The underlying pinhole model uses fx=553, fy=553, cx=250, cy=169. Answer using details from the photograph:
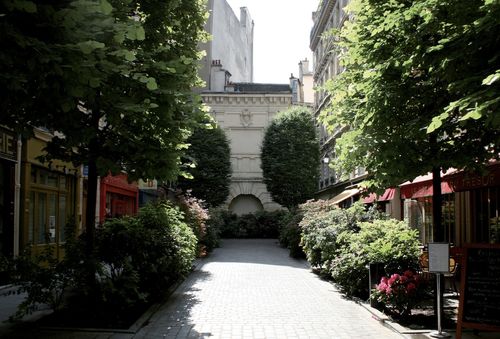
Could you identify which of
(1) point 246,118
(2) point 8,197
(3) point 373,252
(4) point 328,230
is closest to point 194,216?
(4) point 328,230

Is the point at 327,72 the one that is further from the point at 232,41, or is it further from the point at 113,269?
the point at 113,269

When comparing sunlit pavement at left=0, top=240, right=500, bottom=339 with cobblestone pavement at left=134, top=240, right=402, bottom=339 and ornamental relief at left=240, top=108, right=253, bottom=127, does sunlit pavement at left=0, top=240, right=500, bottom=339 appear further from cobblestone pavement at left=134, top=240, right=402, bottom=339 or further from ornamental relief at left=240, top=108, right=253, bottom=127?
ornamental relief at left=240, top=108, right=253, bottom=127

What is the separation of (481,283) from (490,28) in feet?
11.2

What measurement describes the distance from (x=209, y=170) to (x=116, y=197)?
15474 mm

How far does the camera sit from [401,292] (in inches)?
356

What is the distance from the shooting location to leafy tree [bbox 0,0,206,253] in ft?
16.8

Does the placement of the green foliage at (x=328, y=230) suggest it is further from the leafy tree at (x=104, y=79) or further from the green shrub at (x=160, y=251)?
the leafy tree at (x=104, y=79)

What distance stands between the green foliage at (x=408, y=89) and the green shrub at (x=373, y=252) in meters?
1.55

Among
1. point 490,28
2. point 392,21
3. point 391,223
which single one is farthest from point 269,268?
point 490,28

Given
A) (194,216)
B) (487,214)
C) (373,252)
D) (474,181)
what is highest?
(474,181)

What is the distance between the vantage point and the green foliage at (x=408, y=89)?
6.53 metres

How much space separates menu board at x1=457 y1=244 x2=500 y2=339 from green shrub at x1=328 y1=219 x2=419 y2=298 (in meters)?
2.72

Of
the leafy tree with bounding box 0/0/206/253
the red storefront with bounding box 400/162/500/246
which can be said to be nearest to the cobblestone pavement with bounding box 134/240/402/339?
the leafy tree with bounding box 0/0/206/253

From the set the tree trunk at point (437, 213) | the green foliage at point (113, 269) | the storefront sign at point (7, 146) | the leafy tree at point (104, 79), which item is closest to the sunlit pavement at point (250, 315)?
the green foliage at point (113, 269)
